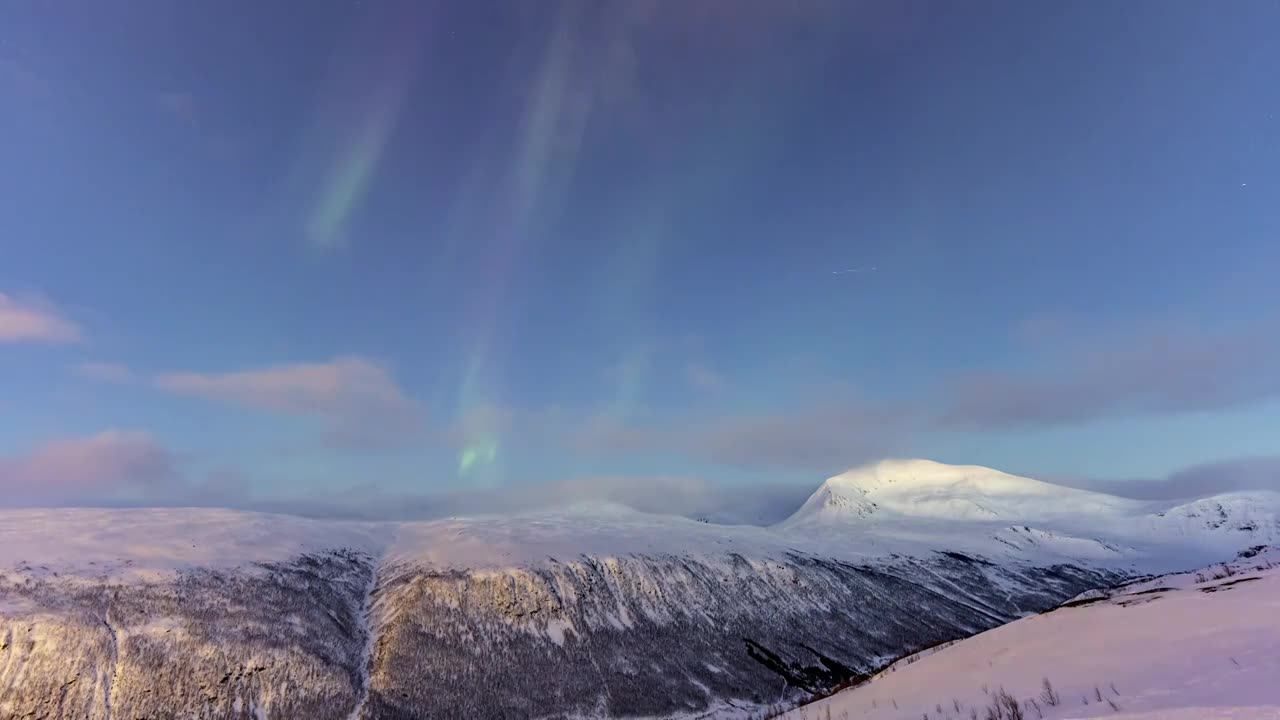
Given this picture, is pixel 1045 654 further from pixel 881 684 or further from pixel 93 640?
pixel 93 640

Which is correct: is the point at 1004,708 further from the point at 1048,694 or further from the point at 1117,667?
the point at 1117,667

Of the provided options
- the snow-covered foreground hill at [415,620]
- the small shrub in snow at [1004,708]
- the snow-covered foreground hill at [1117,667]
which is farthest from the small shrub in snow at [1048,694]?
the snow-covered foreground hill at [415,620]

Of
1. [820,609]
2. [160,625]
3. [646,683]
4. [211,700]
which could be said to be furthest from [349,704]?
[820,609]

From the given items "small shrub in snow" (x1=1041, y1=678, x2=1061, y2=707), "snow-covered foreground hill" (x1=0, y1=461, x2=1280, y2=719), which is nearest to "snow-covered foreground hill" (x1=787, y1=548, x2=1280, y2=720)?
"small shrub in snow" (x1=1041, y1=678, x2=1061, y2=707)

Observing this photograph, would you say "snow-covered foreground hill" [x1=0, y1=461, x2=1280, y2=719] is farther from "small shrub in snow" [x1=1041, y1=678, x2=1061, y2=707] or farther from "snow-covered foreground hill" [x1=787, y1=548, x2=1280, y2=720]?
"small shrub in snow" [x1=1041, y1=678, x2=1061, y2=707]

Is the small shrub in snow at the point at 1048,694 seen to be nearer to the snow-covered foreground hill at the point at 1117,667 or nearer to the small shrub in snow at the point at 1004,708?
the snow-covered foreground hill at the point at 1117,667

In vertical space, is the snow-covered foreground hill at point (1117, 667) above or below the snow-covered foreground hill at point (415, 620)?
above

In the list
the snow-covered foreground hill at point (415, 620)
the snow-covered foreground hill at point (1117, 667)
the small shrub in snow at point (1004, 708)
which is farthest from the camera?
the snow-covered foreground hill at point (415, 620)
